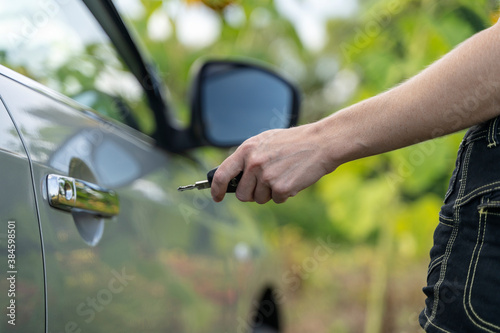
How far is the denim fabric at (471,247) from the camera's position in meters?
1.12

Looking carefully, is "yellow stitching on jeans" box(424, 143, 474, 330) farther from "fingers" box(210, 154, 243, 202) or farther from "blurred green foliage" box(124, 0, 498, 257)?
"blurred green foliage" box(124, 0, 498, 257)

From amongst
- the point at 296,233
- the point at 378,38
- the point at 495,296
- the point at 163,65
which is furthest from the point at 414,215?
the point at 296,233

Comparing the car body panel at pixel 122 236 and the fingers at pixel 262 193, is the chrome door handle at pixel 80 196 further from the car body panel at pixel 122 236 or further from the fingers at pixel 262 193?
the fingers at pixel 262 193

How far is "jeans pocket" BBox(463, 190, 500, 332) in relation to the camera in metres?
1.11

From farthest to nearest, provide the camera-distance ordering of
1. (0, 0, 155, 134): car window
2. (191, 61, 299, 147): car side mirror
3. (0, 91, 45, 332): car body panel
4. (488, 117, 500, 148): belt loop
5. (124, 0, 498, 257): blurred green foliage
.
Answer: (124, 0, 498, 257): blurred green foliage < (191, 61, 299, 147): car side mirror < (0, 0, 155, 134): car window < (488, 117, 500, 148): belt loop < (0, 91, 45, 332): car body panel

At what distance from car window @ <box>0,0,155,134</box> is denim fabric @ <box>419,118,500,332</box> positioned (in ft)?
3.45

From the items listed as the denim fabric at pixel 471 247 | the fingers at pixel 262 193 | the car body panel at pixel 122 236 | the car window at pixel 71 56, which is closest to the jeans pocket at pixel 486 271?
the denim fabric at pixel 471 247

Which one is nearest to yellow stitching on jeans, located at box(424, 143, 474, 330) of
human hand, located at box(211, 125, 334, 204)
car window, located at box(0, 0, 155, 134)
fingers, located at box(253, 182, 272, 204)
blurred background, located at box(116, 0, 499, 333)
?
human hand, located at box(211, 125, 334, 204)

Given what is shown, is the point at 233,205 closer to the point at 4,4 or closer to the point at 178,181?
the point at 178,181

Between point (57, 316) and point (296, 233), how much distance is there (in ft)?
26.6

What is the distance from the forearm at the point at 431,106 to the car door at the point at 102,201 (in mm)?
570

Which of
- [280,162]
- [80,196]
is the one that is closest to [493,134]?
[280,162]

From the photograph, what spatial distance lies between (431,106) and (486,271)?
0.32m

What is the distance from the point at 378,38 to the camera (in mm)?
3879
